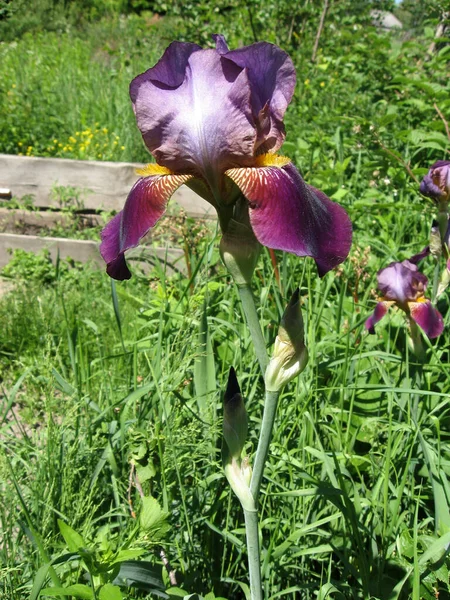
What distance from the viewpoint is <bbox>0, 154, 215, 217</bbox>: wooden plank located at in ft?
13.2

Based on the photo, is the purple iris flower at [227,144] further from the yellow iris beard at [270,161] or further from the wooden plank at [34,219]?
the wooden plank at [34,219]

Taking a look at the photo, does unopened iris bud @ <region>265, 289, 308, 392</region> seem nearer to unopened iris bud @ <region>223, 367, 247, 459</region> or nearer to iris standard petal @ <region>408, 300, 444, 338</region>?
unopened iris bud @ <region>223, 367, 247, 459</region>

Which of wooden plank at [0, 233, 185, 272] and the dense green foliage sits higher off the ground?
the dense green foliage

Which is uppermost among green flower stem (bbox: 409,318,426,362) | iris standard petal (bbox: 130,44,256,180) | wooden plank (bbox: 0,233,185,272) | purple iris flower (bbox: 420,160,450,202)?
iris standard petal (bbox: 130,44,256,180)

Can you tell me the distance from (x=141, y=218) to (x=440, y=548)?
87 cm

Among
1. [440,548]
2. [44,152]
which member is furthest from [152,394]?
[44,152]

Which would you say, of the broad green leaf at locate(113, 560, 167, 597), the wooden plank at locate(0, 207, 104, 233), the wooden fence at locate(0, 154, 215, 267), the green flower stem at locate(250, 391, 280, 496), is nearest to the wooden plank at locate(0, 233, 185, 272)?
the wooden fence at locate(0, 154, 215, 267)

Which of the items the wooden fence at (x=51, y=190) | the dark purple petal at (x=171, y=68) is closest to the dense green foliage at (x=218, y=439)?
the dark purple petal at (x=171, y=68)

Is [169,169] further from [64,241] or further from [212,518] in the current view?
[64,241]

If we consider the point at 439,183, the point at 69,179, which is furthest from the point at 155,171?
the point at 69,179

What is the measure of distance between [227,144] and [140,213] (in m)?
0.17

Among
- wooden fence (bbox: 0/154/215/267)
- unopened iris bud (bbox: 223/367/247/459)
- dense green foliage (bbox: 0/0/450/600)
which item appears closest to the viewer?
unopened iris bud (bbox: 223/367/247/459)

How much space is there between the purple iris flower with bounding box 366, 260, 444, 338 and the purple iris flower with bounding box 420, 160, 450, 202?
239mm

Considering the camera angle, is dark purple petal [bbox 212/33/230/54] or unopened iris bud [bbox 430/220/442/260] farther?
unopened iris bud [bbox 430/220/442/260]
